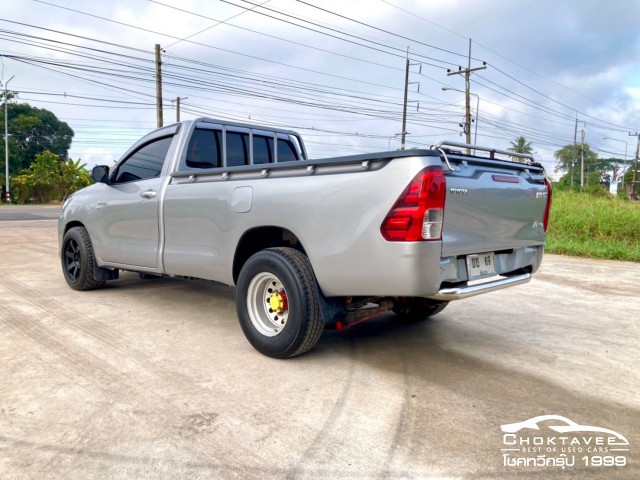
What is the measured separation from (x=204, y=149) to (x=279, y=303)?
214 cm

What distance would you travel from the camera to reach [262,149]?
5734 mm

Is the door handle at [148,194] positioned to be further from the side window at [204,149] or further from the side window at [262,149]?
the side window at [262,149]

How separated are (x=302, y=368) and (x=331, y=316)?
1.44 ft

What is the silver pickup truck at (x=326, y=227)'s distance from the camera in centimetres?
323

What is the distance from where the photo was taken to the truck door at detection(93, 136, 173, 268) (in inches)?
203

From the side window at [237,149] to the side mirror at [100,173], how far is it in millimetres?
1504

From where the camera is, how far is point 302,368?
3732 mm

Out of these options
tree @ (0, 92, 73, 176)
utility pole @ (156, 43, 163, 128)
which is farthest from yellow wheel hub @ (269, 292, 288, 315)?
tree @ (0, 92, 73, 176)

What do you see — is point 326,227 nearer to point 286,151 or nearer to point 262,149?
point 262,149

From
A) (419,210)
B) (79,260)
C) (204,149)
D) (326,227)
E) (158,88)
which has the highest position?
(158,88)

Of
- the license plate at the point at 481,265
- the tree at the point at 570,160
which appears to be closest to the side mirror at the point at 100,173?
the license plate at the point at 481,265

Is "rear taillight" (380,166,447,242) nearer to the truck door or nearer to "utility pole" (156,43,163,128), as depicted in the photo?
A: the truck door

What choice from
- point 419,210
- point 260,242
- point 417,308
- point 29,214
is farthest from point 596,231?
point 29,214

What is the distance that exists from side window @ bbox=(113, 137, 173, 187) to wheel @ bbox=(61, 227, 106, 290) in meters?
0.91
